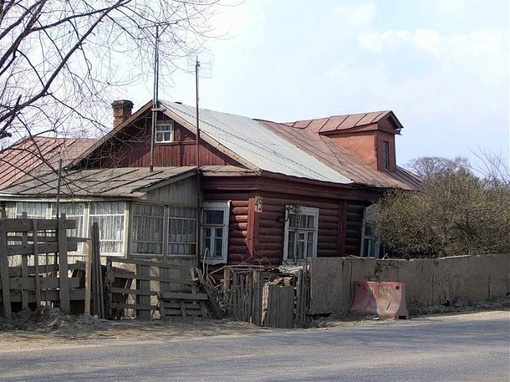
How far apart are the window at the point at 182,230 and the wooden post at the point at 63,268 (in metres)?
7.57

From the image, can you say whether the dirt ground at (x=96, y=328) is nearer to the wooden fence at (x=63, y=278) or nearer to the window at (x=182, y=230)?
the wooden fence at (x=63, y=278)

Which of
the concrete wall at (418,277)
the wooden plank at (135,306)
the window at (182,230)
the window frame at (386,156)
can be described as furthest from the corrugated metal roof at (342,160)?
the wooden plank at (135,306)

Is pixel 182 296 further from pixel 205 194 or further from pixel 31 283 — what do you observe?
pixel 205 194

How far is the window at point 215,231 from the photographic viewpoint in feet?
81.0

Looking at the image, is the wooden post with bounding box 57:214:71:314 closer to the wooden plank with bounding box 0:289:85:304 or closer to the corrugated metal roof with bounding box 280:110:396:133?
the wooden plank with bounding box 0:289:85:304

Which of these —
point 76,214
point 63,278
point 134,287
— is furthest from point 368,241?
point 63,278

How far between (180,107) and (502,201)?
11.0 metres

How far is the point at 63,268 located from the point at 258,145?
40.2 feet

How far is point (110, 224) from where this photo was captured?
23094 millimetres

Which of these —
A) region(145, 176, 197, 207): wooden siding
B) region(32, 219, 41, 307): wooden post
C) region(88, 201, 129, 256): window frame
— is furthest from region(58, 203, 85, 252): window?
region(32, 219, 41, 307): wooden post

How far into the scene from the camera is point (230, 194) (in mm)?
24844

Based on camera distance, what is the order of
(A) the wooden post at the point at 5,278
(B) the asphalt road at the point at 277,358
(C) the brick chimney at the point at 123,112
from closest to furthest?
(B) the asphalt road at the point at 277,358 → (A) the wooden post at the point at 5,278 → (C) the brick chimney at the point at 123,112

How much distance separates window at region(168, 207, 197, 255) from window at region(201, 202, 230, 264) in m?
0.39

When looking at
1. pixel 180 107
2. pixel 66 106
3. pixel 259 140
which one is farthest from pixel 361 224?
pixel 66 106
